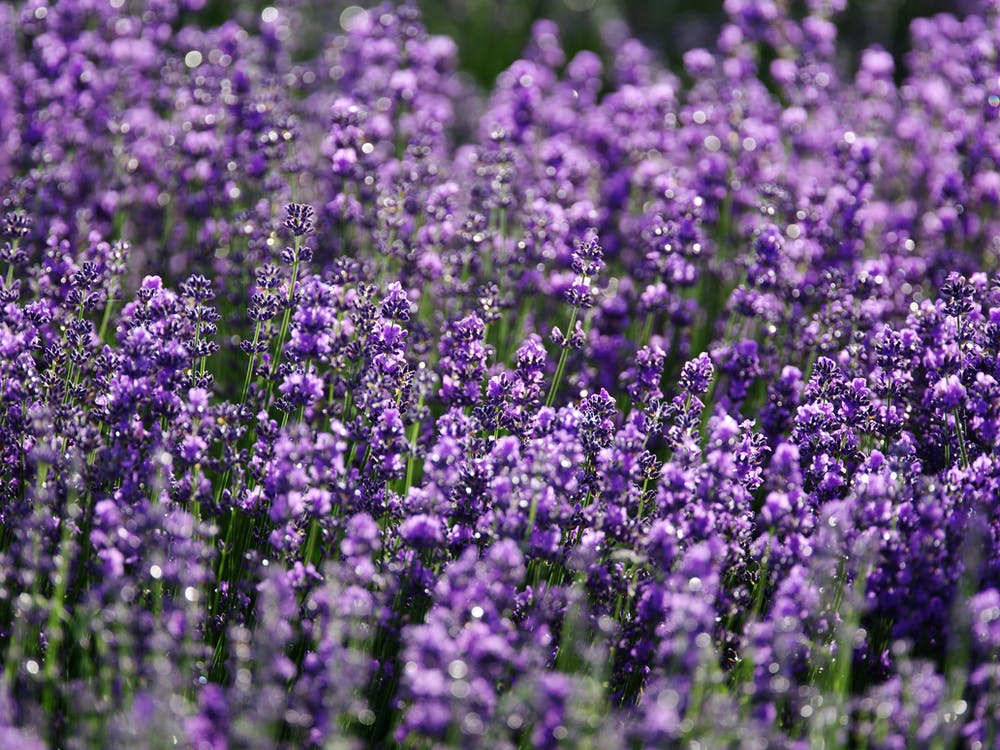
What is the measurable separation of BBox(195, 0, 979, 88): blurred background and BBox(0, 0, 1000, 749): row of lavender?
3.95 m

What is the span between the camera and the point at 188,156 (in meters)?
5.02

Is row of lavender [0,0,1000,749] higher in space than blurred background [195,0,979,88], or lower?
higher

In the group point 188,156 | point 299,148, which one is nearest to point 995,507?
point 188,156

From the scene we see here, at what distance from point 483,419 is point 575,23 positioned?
317 inches

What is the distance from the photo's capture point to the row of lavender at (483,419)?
2488mm

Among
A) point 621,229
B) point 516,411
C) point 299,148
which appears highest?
point 516,411

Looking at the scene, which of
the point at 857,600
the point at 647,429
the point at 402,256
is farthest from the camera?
the point at 402,256

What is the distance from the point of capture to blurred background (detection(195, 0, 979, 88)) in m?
9.66

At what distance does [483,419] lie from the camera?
3.33m

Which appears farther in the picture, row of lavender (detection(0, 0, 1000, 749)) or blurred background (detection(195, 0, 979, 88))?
blurred background (detection(195, 0, 979, 88))

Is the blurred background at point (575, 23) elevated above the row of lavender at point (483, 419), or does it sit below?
below

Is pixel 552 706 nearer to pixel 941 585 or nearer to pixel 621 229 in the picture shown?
pixel 941 585

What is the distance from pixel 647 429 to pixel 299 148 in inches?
132

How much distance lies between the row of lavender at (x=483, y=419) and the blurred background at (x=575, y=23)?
3.95 metres
